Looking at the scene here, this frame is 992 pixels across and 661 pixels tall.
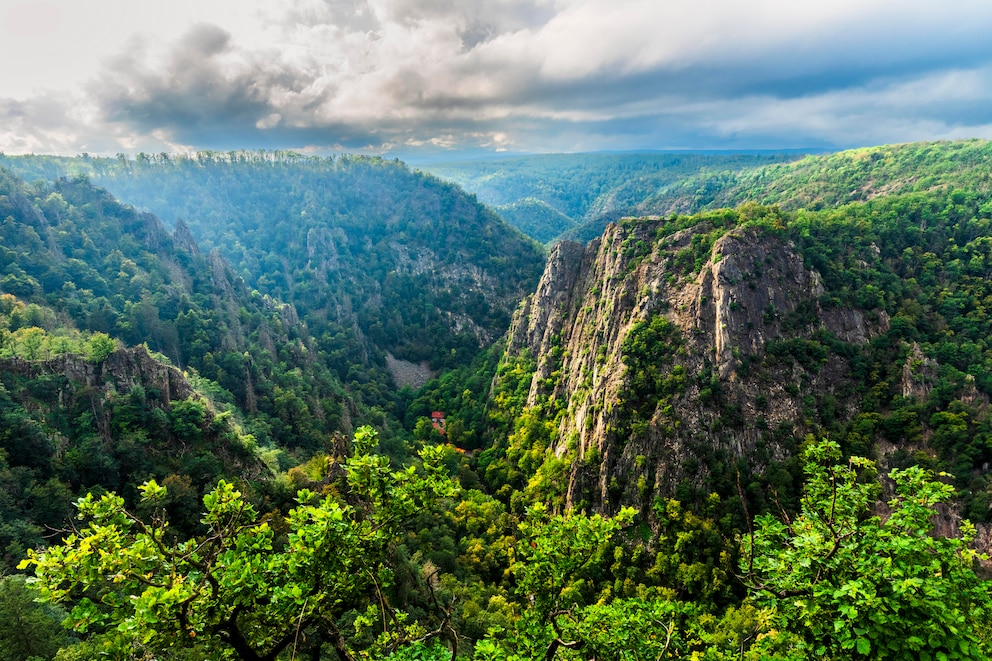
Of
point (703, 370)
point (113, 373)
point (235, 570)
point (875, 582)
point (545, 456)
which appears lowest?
point (545, 456)

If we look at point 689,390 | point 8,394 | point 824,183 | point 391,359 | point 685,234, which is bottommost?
point 391,359

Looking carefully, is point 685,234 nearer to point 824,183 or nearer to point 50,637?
point 50,637

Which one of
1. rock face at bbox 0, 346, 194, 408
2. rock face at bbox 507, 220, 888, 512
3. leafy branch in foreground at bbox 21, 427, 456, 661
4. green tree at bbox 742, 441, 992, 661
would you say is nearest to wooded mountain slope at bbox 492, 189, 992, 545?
rock face at bbox 507, 220, 888, 512

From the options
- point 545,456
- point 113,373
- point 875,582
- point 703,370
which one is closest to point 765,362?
point 703,370

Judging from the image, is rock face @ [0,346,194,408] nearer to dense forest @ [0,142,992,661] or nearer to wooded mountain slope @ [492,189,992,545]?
dense forest @ [0,142,992,661]

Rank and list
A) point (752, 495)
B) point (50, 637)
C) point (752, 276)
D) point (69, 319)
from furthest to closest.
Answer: point (69, 319) < point (752, 276) < point (752, 495) < point (50, 637)

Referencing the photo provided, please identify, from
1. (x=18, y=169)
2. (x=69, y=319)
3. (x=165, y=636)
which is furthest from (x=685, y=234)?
(x=18, y=169)

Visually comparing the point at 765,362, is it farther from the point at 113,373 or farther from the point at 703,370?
the point at 113,373

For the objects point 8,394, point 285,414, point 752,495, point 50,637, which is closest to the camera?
point 50,637
